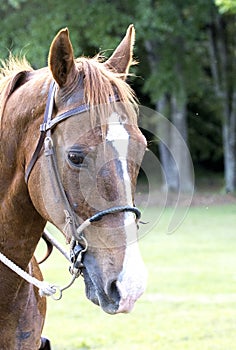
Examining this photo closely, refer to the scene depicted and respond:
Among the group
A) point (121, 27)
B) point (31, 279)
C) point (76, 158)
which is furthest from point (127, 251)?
point (121, 27)

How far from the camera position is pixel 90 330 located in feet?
28.1

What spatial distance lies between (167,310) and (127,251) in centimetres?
688

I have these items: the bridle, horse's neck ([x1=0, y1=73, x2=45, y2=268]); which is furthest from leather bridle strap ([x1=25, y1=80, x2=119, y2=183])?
horse's neck ([x1=0, y1=73, x2=45, y2=268])

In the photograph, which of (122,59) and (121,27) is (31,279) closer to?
(122,59)

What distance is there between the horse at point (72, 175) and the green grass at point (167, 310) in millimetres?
633

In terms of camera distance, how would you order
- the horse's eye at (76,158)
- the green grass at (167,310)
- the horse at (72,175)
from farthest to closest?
1. the green grass at (167,310)
2. the horse's eye at (76,158)
3. the horse at (72,175)

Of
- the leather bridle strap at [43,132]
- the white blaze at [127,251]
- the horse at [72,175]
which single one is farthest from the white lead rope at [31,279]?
the white blaze at [127,251]

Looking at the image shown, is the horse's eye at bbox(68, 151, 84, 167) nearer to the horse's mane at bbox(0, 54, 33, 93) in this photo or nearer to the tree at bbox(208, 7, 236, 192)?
the horse's mane at bbox(0, 54, 33, 93)

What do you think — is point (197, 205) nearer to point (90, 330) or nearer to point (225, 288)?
point (225, 288)

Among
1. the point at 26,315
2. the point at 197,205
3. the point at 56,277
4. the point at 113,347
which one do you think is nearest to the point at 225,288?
the point at 56,277

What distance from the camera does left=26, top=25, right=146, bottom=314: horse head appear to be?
303 centimetres

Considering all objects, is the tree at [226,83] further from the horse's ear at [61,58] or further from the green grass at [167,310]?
the horse's ear at [61,58]

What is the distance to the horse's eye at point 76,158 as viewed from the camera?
3.17 m

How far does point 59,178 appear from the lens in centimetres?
324
